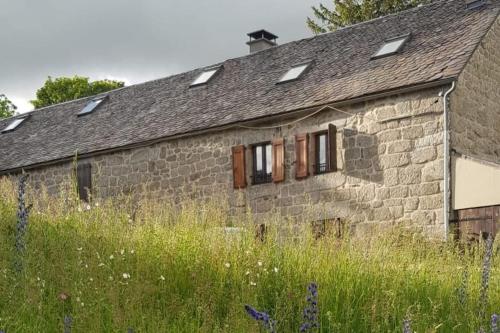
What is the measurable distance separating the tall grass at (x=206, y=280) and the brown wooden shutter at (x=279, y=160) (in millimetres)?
8333

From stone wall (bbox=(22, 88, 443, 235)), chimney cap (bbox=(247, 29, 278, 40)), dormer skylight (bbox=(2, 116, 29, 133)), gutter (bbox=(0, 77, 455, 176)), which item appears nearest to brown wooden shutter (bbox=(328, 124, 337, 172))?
stone wall (bbox=(22, 88, 443, 235))

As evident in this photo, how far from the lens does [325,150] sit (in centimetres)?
1502

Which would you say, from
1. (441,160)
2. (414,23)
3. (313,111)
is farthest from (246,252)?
(414,23)

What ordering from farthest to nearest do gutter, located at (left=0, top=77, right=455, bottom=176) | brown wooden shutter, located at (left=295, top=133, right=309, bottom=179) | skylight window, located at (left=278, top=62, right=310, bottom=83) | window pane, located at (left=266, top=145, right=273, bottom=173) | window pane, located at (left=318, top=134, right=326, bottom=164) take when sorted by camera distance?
skylight window, located at (left=278, top=62, right=310, bottom=83), window pane, located at (left=266, top=145, right=273, bottom=173), window pane, located at (left=318, top=134, right=326, bottom=164), brown wooden shutter, located at (left=295, top=133, right=309, bottom=179), gutter, located at (left=0, top=77, right=455, bottom=176)

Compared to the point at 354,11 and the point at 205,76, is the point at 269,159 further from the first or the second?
the point at 354,11

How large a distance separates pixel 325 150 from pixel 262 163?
5.52 feet

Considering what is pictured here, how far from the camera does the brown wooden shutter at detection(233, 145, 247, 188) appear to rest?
1586 centimetres

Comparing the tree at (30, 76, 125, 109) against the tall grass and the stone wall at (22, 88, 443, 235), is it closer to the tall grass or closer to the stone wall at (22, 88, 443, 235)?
the stone wall at (22, 88, 443, 235)

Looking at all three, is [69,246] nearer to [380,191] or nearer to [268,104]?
[380,191]

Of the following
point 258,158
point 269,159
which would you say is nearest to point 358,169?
point 269,159

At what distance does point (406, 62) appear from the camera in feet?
48.3

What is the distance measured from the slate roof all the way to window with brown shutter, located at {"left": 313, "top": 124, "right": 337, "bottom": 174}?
720mm

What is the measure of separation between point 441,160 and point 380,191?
1386 millimetres

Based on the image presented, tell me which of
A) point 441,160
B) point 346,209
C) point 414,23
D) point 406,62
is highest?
point 414,23
